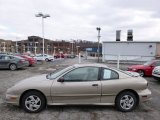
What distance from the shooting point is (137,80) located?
633 cm

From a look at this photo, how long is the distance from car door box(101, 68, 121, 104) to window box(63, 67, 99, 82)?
246 millimetres

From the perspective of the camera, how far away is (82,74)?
619 centimetres

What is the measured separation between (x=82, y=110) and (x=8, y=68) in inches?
552

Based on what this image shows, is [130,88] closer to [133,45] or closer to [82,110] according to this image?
[82,110]

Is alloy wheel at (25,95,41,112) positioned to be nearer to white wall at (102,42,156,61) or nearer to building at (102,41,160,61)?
building at (102,41,160,61)

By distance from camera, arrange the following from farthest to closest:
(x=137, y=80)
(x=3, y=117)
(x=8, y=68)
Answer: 1. (x=8, y=68)
2. (x=137, y=80)
3. (x=3, y=117)

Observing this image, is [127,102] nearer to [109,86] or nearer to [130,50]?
[109,86]

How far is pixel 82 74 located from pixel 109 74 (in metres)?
0.81

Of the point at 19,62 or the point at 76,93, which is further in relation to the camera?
the point at 19,62

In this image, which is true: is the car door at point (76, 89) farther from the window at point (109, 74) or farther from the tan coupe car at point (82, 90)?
the window at point (109, 74)

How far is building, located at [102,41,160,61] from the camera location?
111 ft

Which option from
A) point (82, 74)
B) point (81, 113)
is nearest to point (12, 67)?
point (82, 74)

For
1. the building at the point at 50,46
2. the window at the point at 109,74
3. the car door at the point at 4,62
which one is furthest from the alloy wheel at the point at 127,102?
the building at the point at 50,46

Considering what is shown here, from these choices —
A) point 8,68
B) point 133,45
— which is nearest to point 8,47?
point 133,45
